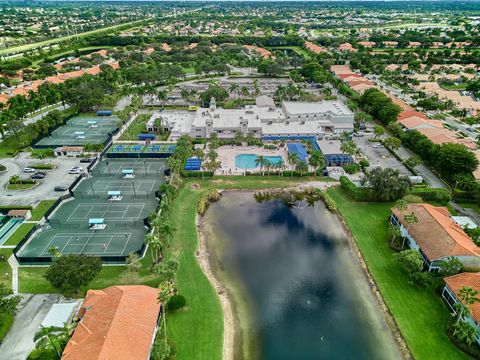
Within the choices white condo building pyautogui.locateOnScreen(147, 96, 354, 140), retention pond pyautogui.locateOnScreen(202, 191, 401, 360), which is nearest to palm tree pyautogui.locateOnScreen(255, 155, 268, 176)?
retention pond pyautogui.locateOnScreen(202, 191, 401, 360)

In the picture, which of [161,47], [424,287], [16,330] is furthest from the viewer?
[161,47]

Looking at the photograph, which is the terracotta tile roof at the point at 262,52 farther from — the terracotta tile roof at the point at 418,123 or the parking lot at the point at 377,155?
the parking lot at the point at 377,155

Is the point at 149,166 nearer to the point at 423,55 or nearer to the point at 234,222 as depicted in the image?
the point at 234,222

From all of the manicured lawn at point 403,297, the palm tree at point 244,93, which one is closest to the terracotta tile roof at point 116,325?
the manicured lawn at point 403,297

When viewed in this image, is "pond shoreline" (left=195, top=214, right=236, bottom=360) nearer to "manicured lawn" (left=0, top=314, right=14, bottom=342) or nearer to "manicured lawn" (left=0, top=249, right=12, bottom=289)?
"manicured lawn" (left=0, top=314, right=14, bottom=342)

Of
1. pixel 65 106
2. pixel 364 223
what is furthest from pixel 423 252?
pixel 65 106
